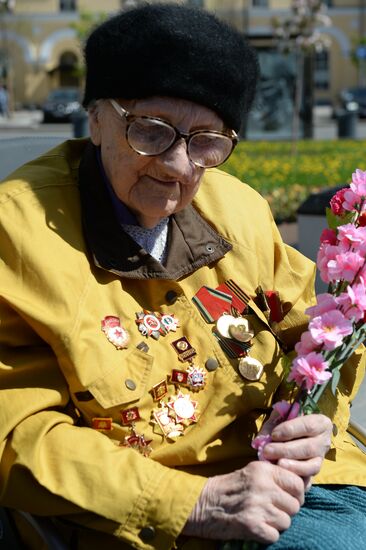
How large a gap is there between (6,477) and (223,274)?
715 millimetres

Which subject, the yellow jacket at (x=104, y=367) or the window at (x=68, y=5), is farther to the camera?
the window at (x=68, y=5)

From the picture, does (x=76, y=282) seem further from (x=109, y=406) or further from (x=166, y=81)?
(x=166, y=81)

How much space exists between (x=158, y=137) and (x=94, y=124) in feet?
0.70

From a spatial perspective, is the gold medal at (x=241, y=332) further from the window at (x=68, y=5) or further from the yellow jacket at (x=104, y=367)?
the window at (x=68, y=5)

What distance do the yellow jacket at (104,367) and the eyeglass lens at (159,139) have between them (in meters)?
0.17

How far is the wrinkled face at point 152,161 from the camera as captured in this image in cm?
203

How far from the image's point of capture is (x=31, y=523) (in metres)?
1.87

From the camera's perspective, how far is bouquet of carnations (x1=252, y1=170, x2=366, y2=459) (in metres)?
1.91

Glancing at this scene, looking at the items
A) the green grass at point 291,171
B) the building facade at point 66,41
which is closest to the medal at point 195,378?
the green grass at point 291,171

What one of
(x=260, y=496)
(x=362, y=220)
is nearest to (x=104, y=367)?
(x=260, y=496)

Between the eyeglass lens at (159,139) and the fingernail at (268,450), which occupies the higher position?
the eyeglass lens at (159,139)

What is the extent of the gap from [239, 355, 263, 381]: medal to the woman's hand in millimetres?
300

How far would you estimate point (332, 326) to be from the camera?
1.92m

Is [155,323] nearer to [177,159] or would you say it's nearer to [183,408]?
[183,408]
